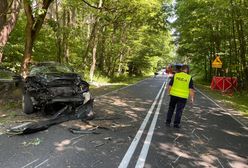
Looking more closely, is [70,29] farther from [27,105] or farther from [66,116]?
[66,116]

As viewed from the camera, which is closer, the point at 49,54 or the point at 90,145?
the point at 90,145

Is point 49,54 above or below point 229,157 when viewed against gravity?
above

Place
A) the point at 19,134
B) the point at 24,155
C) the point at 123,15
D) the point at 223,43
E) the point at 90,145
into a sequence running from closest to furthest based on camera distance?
the point at 24,155 → the point at 90,145 → the point at 19,134 → the point at 123,15 → the point at 223,43

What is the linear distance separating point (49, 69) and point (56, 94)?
1888 mm

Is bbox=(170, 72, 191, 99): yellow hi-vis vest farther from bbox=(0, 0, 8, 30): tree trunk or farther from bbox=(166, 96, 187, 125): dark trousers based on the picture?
bbox=(0, 0, 8, 30): tree trunk

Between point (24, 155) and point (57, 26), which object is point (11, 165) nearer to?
point (24, 155)

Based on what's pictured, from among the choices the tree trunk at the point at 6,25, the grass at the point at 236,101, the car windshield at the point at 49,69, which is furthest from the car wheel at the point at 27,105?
the grass at the point at 236,101

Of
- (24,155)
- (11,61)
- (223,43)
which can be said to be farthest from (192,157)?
(223,43)

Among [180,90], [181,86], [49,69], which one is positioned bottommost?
[180,90]

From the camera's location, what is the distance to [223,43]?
103 ft

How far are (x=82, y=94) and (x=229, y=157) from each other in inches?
212

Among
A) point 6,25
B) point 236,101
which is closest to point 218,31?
point 236,101

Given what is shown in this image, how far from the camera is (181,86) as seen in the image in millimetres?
9500

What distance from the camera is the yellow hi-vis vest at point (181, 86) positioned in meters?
9.48
